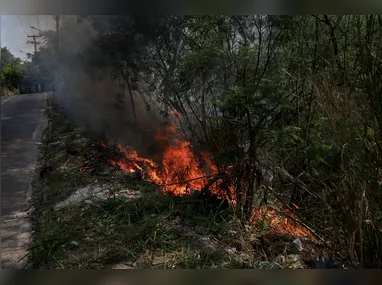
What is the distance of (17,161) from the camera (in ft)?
10.6

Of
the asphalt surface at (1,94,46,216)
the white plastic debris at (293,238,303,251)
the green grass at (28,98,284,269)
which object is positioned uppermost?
the asphalt surface at (1,94,46,216)

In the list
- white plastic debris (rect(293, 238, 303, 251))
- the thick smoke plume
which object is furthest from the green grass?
A: white plastic debris (rect(293, 238, 303, 251))

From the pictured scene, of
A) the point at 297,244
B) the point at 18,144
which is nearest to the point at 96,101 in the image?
the point at 18,144

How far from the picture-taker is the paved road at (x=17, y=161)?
313cm

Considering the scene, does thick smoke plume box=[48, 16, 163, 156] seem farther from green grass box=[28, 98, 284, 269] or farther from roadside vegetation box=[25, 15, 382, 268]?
green grass box=[28, 98, 284, 269]

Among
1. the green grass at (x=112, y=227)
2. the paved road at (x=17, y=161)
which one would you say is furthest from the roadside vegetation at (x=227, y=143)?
the paved road at (x=17, y=161)

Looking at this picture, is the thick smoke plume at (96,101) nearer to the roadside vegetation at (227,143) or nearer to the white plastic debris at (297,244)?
the roadside vegetation at (227,143)

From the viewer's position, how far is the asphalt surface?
3182 millimetres

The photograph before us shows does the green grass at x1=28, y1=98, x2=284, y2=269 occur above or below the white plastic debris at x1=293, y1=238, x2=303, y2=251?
above

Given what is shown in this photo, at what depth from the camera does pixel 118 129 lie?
10.8 ft

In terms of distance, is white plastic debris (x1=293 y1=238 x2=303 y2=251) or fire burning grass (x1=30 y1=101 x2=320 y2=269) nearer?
fire burning grass (x1=30 y1=101 x2=320 y2=269)

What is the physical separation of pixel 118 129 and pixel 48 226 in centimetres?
91

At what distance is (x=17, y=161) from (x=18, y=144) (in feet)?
0.44

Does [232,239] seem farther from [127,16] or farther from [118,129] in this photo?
[127,16]
